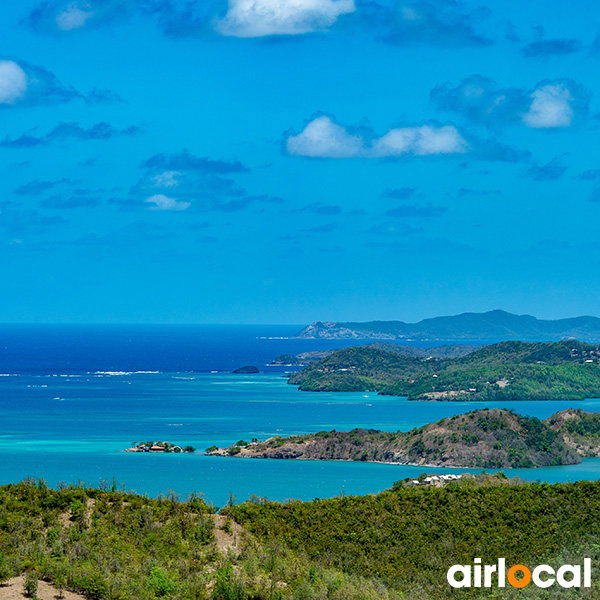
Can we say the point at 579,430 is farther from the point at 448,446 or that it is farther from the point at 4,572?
the point at 4,572

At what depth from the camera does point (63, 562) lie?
28.2 metres

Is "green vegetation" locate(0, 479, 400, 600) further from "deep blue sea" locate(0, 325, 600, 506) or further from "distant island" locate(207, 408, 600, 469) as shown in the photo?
"distant island" locate(207, 408, 600, 469)

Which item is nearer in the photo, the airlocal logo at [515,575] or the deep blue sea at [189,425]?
the airlocal logo at [515,575]

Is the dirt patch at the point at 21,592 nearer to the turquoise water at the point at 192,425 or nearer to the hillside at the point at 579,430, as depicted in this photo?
the turquoise water at the point at 192,425

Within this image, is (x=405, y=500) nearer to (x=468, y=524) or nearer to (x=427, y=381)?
(x=468, y=524)

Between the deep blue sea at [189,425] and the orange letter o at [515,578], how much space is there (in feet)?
108

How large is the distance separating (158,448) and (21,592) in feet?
252

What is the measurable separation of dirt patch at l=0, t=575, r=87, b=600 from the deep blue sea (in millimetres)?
41250

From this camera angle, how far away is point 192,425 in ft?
395

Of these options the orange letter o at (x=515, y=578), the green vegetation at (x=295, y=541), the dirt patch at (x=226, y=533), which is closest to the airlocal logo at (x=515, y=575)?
the orange letter o at (x=515, y=578)

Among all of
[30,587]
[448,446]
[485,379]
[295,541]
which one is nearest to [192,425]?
[448,446]

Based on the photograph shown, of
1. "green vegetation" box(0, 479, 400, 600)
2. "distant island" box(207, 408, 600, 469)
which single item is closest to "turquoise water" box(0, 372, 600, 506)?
"distant island" box(207, 408, 600, 469)

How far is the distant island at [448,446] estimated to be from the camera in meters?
96.9

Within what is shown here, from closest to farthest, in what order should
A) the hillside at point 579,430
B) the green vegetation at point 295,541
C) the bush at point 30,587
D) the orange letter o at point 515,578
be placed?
the bush at point 30,587, the green vegetation at point 295,541, the orange letter o at point 515,578, the hillside at point 579,430
